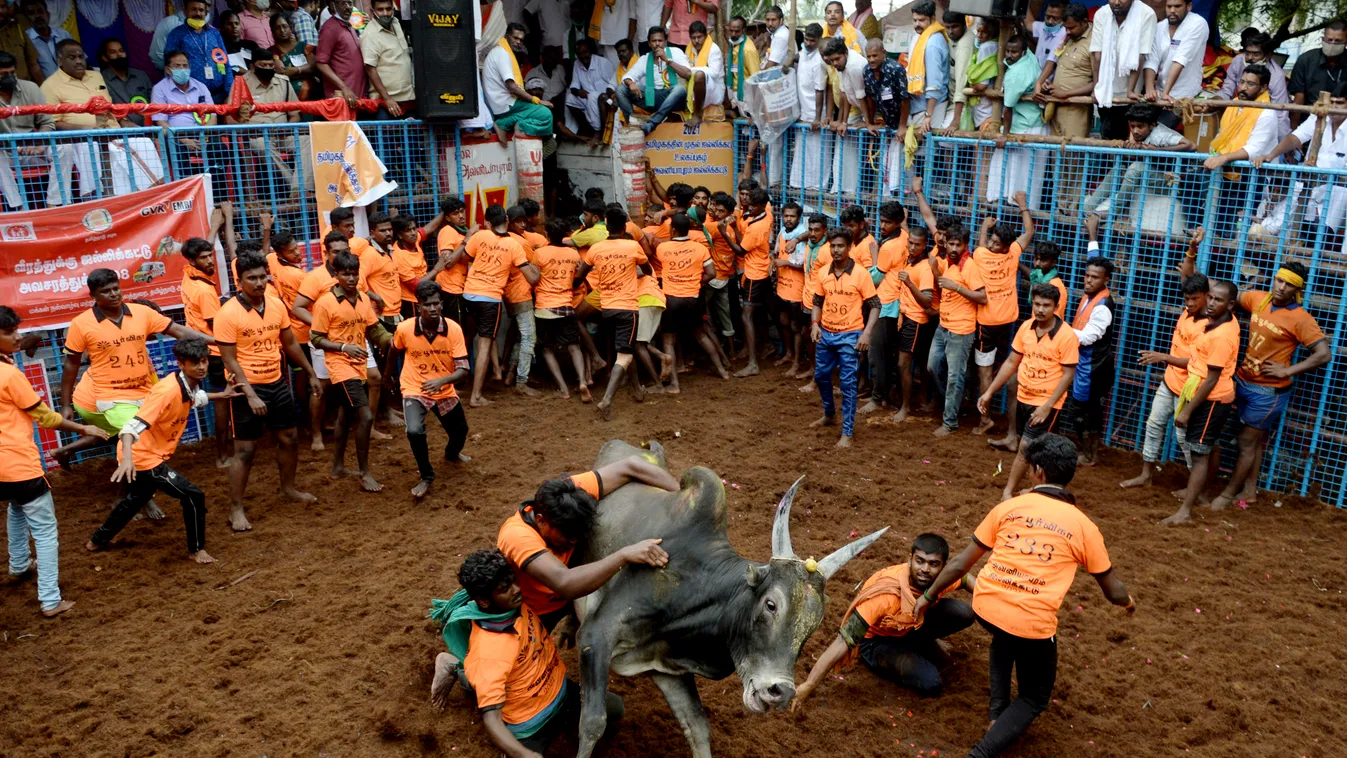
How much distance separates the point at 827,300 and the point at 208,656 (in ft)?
22.0

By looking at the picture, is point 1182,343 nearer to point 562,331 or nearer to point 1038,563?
point 1038,563

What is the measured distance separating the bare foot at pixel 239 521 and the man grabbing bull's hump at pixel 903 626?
508cm

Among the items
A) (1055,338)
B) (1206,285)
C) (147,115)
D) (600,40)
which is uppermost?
(600,40)

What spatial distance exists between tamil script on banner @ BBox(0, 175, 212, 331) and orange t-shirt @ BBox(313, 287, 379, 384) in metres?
2.07

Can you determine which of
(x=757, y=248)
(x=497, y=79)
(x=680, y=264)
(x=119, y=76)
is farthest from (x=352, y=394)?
(x=497, y=79)

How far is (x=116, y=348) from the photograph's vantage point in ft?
28.8

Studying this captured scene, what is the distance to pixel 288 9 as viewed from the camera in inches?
524

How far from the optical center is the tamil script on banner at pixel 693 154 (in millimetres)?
14398

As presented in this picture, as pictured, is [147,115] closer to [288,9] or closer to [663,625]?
[288,9]

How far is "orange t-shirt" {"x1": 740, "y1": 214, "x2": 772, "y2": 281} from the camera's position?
42.8 ft

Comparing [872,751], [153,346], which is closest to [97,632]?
[153,346]

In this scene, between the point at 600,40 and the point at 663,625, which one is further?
the point at 600,40

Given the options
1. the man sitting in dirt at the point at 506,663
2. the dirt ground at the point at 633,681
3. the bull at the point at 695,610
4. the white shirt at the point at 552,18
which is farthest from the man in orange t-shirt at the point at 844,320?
the white shirt at the point at 552,18

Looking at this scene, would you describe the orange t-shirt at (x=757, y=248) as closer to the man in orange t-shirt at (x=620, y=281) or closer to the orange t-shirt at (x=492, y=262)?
the man in orange t-shirt at (x=620, y=281)
